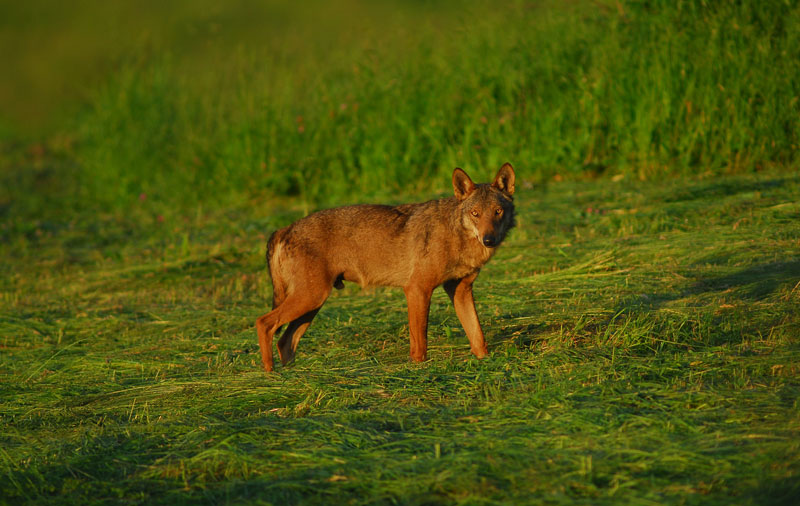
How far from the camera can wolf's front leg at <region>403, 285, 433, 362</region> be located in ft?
20.7

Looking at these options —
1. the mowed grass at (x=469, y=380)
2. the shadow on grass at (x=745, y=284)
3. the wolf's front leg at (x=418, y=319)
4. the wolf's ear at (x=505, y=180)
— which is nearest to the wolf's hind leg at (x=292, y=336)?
the mowed grass at (x=469, y=380)

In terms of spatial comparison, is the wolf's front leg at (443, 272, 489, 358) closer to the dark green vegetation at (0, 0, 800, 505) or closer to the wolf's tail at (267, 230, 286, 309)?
the dark green vegetation at (0, 0, 800, 505)

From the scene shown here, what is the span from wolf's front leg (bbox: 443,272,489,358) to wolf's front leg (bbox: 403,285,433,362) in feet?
0.97

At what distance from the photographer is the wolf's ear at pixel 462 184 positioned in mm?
6547

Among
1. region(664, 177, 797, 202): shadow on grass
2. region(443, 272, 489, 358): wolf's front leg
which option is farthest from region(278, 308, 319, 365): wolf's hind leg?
region(664, 177, 797, 202): shadow on grass

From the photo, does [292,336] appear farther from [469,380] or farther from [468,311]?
[469,380]

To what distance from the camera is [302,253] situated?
661cm

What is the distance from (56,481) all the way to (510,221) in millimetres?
3714

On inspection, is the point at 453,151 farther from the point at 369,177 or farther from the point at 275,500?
the point at 275,500

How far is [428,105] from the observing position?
14117 mm

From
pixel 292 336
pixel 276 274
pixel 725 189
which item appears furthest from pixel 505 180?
pixel 725 189

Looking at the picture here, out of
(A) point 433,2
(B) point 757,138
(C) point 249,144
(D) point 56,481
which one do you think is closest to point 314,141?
(C) point 249,144

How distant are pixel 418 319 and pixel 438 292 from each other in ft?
7.62

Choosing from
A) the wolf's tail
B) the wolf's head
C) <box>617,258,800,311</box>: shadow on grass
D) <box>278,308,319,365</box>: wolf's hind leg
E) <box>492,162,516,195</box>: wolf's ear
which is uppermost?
<box>492,162,516,195</box>: wolf's ear
